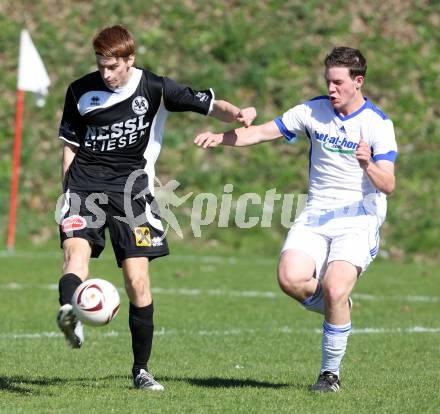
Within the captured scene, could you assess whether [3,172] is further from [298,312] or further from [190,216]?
[298,312]

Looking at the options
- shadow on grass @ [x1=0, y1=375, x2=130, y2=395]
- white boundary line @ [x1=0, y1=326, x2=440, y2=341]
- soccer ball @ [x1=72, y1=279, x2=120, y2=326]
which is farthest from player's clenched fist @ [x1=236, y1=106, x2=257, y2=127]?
white boundary line @ [x1=0, y1=326, x2=440, y2=341]

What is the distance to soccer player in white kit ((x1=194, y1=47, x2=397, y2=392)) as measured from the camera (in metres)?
6.91

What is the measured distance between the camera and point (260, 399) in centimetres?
653

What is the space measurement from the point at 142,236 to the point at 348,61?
72.7 inches

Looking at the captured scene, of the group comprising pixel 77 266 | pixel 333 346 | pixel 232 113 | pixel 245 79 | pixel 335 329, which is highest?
pixel 245 79

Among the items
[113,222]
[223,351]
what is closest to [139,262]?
[113,222]

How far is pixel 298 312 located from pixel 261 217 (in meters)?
7.59

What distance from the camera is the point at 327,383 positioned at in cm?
686

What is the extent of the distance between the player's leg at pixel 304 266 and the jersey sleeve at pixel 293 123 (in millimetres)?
692

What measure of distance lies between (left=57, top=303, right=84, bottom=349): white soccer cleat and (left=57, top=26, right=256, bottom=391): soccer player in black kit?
0.60m

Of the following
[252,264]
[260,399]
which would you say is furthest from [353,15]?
[260,399]

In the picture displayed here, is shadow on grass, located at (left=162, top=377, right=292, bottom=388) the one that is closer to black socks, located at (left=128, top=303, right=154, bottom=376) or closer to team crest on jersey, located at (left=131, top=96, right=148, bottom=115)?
black socks, located at (left=128, top=303, right=154, bottom=376)

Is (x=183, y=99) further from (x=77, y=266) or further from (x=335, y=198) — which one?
(x=77, y=266)

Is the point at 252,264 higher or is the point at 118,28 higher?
the point at 118,28
